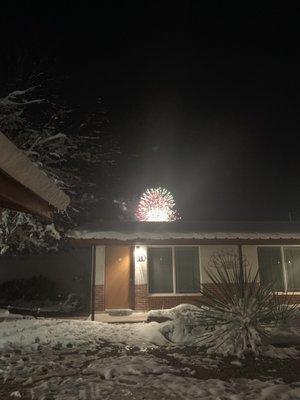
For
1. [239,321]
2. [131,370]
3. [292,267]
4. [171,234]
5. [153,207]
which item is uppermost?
[153,207]

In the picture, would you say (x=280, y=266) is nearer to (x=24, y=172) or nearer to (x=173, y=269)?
(x=173, y=269)

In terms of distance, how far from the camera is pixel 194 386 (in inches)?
215

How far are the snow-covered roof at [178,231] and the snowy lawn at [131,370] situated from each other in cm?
428

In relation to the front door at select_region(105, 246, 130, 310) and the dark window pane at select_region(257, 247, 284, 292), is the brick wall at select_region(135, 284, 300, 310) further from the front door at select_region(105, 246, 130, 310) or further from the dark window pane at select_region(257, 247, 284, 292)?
the dark window pane at select_region(257, 247, 284, 292)

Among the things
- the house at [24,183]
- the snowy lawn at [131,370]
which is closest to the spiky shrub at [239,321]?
the snowy lawn at [131,370]

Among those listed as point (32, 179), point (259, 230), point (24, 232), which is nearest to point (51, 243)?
point (24, 232)

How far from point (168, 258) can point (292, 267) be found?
504 centimetres

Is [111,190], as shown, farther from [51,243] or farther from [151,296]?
[151,296]

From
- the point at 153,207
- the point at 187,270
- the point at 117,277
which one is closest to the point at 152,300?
the point at 117,277

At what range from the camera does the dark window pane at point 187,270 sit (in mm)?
14672

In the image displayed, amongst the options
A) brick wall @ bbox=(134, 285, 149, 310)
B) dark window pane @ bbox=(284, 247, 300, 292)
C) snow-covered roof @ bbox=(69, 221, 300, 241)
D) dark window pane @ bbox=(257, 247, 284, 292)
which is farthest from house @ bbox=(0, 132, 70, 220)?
dark window pane @ bbox=(284, 247, 300, 292)

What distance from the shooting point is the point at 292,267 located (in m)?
15.5

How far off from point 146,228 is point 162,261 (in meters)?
1.40

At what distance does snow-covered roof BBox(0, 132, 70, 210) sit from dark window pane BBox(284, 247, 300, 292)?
45.4 feet
